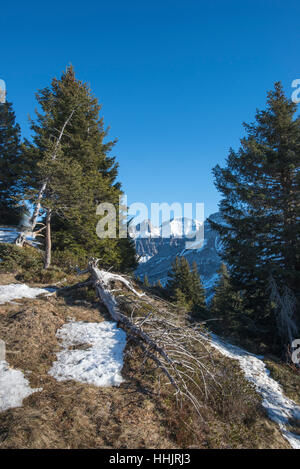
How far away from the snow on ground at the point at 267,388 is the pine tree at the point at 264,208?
3081 millimetres

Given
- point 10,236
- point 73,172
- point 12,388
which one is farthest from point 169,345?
point 10,236

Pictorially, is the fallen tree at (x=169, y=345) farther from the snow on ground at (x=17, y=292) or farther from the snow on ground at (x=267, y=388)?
the snow on ground at (x=17, y=292)

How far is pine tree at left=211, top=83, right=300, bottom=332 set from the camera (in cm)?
1009

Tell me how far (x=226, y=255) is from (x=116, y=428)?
9.32m

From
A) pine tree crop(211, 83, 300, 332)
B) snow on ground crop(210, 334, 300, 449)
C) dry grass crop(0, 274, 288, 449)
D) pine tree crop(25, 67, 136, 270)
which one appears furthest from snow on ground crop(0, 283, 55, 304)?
pine tree crop(211, 83, 300, 332)

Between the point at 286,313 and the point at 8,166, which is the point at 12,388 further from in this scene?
the point at 8,166

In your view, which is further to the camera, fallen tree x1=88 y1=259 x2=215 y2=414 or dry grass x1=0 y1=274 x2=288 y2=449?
fallen tree x1=88 y1=259 x2=215 y2=414

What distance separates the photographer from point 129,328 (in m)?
6.42

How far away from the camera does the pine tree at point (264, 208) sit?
10.1 meters

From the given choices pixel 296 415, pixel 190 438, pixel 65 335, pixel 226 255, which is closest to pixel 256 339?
pixel 226 255

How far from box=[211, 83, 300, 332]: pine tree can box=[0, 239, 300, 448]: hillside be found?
4542 mm

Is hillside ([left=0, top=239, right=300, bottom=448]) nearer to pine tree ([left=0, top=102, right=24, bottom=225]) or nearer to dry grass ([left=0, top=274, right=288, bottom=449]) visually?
dry grass ([left=0, top=274, right=288, bottom=449])

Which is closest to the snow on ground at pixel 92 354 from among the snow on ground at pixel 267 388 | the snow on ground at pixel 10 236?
the snow on ground at pixel 267 388
